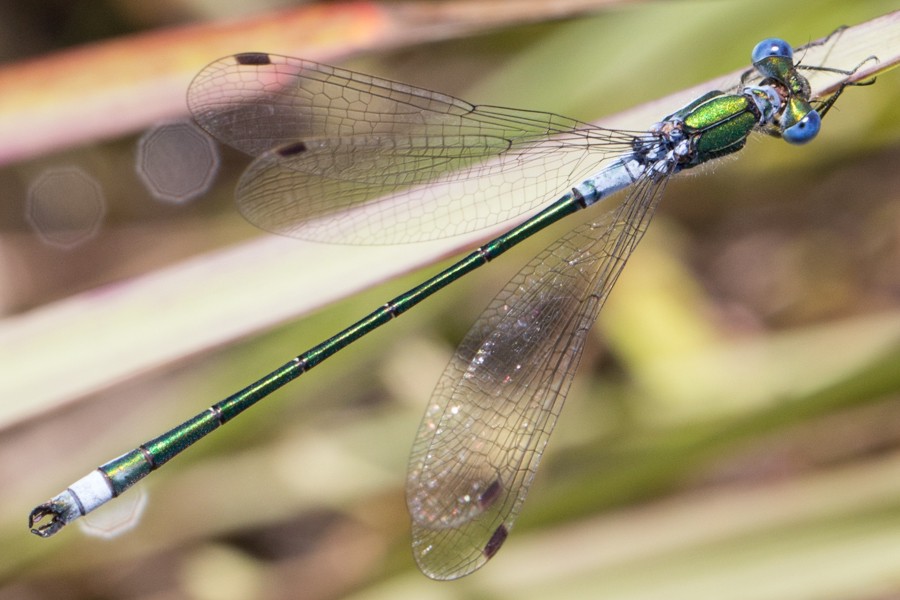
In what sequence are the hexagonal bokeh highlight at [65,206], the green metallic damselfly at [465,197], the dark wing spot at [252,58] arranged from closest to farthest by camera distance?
the green metallic damselfly at [465,197]
the dark wing spot at [252,58]
the hexagonal bokeh highlight at [65,206]

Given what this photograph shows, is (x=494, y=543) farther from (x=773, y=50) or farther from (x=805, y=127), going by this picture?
(x=773, y=50)

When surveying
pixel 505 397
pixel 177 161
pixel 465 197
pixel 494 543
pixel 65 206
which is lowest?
pixel 494 543

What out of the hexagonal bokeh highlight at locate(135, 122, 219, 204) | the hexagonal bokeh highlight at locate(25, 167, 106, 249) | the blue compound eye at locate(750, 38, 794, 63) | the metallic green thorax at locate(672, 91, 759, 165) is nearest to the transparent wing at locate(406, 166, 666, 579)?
the metallic green thorax at locate(672, 91, 759, 165)

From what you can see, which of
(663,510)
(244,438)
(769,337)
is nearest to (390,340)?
(244,438)

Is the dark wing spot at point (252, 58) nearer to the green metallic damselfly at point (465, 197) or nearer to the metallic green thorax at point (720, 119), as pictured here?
the green metallic damselfly at point (465, 197)

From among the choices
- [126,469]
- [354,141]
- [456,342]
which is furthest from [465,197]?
[456,342]

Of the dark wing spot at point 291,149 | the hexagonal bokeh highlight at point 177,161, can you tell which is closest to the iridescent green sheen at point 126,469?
the dark wing spot at point 291,149
